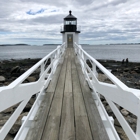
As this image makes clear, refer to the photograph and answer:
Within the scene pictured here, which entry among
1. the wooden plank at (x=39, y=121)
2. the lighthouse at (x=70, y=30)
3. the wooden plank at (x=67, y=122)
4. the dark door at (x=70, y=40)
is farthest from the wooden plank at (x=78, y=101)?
the lighthouse at (x=70, y=30)

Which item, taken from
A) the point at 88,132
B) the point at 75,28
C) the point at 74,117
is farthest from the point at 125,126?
the point at 75,28

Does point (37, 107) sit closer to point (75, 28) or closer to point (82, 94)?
point (82, 94)

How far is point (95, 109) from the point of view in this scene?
330 cm

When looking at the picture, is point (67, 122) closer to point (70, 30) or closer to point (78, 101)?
point (78, 101)

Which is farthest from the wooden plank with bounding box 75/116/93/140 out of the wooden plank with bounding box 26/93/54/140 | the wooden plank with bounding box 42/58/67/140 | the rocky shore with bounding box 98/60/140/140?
the rocky shore with bounding box 98/60/140/140

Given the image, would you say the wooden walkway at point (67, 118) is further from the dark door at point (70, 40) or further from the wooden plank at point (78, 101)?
the dark door at point (70, 40)

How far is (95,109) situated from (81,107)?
0.94 ft

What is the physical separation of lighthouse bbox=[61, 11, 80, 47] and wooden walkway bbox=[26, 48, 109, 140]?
1899cm

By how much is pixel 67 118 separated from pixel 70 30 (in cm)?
2080

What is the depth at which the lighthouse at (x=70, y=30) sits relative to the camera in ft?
74.7

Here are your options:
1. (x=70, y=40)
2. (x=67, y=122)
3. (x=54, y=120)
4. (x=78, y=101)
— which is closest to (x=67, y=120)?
(x=67, y=122)

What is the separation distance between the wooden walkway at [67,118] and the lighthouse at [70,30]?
1899cm

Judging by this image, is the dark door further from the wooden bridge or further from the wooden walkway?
the wooden bridge

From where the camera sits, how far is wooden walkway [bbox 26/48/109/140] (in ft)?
8.05
